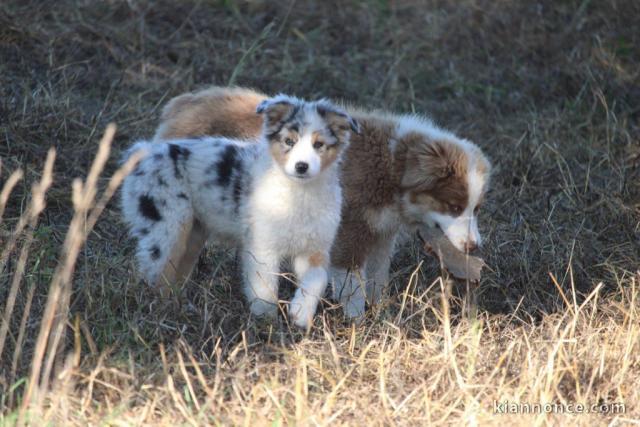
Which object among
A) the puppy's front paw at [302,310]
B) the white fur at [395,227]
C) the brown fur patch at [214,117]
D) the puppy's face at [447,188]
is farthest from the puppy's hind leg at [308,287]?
the brown fur patch at [214,117]

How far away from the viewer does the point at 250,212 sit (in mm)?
6270

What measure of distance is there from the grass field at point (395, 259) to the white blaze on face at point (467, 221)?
0.31 m

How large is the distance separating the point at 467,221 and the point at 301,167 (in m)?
1.28

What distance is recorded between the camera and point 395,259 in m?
7.51

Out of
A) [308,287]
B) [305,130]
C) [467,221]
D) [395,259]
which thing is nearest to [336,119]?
[305,130]

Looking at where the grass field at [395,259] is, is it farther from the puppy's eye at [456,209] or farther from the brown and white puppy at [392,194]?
the puppy's eye at [456,209]

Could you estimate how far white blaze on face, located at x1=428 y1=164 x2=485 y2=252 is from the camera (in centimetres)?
655

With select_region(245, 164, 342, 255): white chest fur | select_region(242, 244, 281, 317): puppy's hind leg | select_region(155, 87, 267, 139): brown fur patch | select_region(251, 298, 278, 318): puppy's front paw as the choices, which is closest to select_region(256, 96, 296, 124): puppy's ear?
select_region(245, 164, 342, 255): white chest fur

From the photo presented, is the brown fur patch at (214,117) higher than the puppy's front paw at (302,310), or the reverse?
the brown fur patch at (214,117)

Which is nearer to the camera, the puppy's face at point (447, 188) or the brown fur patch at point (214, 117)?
the puppy's face at point (447, 188)

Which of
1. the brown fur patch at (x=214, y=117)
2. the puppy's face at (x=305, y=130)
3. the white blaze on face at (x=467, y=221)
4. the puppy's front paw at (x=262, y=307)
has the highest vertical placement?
the puppy's face at (x=305, y=130)

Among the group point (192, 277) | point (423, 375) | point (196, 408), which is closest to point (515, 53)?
point (192, 277)

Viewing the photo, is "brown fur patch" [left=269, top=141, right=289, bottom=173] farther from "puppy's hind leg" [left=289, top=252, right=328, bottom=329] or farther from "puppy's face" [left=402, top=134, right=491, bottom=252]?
"puppy's face" [left=402, top=134, right=491, bottom=252]

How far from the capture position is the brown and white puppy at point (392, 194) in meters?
6.65
